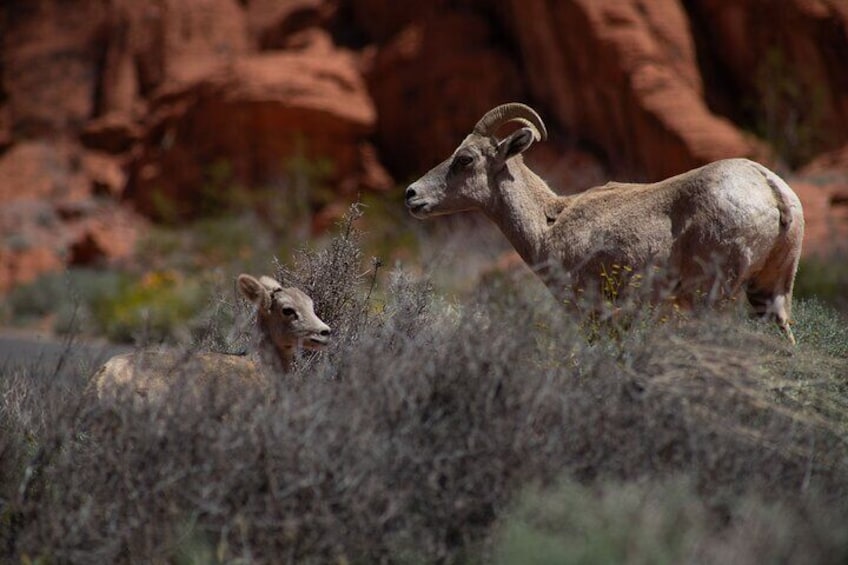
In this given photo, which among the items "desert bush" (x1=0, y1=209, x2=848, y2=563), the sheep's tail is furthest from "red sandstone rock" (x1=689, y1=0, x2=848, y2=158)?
"desert bush" (x1=0, y1=209, x2=848, y2=563)

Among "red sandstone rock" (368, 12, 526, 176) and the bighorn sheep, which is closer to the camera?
the bighorn sheep

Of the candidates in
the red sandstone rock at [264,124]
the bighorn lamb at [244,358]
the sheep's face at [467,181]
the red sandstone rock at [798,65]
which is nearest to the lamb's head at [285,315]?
the bighorn lamb at [244,358]

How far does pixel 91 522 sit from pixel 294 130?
98.3 ft

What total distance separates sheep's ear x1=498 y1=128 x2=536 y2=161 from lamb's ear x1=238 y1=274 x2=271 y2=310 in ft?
7.91

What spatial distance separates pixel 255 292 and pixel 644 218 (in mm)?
3095

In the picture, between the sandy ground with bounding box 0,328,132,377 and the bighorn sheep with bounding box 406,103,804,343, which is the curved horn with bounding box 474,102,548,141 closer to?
the bighorn sheep with bounding box 406,103,804,343

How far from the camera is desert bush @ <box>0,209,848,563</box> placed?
510 centimetres

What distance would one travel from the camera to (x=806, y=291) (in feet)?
54.3

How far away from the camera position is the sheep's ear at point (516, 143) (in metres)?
8.74

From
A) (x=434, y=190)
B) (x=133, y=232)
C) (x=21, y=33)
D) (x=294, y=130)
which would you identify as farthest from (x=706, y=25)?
(x=21, y=33)

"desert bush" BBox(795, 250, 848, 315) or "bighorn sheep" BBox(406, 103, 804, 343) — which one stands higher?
"bighorn sheep" BBox(406, 103, 804, 343)

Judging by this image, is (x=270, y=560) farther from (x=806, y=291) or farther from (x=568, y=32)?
(x=568, y=32)

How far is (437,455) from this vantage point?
5.26m

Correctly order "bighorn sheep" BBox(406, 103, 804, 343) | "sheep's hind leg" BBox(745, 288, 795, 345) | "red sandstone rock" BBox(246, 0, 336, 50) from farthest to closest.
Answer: "red sandstone rock" BBox(246, 0, 336, 50)
"sheep's hind leg" BBox(745, 288, 795, 345)
"bighorn sheep" BBox(406, 103, 804, 343)
